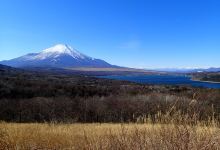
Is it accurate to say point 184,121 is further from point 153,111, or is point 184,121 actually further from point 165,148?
point 153,111

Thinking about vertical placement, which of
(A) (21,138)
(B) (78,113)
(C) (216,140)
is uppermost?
(C) (216,140)

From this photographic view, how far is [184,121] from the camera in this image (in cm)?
616

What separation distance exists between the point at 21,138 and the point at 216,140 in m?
4.98

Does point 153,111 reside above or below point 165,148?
below

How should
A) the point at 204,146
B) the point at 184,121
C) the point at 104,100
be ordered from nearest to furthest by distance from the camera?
the point at 204,146
the point at 184,121
the point at 104,100

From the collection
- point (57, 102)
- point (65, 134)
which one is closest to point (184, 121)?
point (65, 134)

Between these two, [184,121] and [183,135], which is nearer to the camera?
[183,135]

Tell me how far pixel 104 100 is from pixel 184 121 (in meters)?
26.8

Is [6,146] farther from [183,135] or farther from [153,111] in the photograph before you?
[153,111]

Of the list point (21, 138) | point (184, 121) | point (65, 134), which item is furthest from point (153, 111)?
point (184, 121)

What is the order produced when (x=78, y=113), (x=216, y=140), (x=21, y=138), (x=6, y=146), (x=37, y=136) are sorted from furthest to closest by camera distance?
1. (x=78, y=113)
2. (x=37, y=136)
3. (x=21, y=138)
4. (x=6, y=146)
5. (x=216, y=140)

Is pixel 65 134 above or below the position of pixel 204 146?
below

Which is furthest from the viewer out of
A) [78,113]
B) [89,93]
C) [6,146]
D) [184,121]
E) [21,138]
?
[89,93]

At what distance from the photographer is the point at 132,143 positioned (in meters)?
6.21
